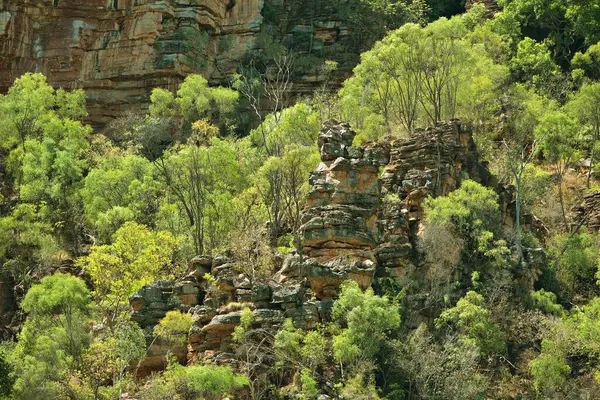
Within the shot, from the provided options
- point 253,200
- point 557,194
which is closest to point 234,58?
point 253,200

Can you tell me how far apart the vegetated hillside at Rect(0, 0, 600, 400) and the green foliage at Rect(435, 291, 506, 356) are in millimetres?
88

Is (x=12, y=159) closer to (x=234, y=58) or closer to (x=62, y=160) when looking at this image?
(x=62, y=160)

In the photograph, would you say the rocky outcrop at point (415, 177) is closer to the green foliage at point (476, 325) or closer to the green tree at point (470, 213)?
the green tree at point (470, 213)

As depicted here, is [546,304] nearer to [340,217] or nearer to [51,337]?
Result: [340,217]

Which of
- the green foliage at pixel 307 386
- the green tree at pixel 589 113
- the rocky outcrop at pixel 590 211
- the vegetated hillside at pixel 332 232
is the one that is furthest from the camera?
the green tree at pixel 589 113

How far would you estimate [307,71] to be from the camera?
77.1 meters

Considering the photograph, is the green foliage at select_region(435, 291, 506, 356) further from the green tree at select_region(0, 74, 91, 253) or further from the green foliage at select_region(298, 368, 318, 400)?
the green tree at select_region(0, 74, 91, 253)

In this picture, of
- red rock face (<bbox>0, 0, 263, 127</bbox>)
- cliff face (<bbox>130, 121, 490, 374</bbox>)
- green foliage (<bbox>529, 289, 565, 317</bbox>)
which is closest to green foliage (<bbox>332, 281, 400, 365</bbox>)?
cliff face (<bbox>130, 121, 490, 374</bbox>)

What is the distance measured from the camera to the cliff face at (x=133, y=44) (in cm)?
7600

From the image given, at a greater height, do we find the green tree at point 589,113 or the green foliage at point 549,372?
the green tree at point 589,113

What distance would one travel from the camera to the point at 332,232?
44.3 metres

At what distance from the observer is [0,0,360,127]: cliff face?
76000 mm

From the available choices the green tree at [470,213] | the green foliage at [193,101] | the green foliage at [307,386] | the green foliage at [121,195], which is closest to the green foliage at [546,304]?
the green tree at [470,213]

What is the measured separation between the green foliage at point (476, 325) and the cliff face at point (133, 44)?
35418mm
